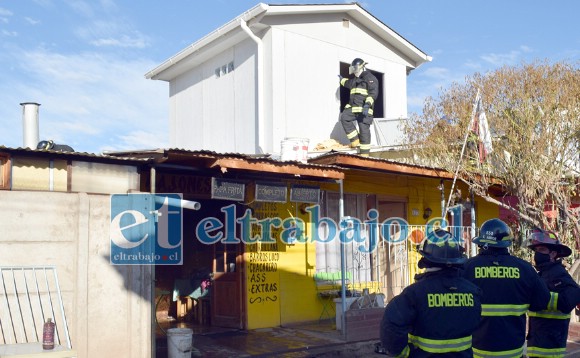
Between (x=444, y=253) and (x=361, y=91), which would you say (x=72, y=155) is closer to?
(x=444, y=253)

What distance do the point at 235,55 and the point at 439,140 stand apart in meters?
5.42

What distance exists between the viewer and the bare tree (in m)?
11.2

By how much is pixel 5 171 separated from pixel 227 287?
478cm

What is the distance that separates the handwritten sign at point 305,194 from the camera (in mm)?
10828

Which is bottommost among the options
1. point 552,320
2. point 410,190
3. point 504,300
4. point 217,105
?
point 552,320

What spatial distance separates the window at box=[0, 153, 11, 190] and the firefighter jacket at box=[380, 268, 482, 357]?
16.4 ft

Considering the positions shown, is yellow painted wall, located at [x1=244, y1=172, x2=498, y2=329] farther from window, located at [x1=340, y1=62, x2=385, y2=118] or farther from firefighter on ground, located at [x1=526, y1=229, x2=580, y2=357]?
firefighter on ground, located at [x1=526, y1=229, x2=580, y2=357]

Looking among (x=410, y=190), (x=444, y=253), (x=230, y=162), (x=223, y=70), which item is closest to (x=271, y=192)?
(x=230, y=162)

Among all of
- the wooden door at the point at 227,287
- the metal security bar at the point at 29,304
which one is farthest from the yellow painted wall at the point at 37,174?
the wooden door at the point at 227,287

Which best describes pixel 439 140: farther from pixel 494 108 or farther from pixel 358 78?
pixel 358 78

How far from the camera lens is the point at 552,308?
5.40m

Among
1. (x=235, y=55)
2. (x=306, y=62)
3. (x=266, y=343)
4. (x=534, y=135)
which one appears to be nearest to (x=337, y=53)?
(x=306, y=62)

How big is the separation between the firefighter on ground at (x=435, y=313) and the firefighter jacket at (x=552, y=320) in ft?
5.69

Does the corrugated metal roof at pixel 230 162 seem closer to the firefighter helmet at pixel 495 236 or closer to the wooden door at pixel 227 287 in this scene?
the wooden door at pixel 227 287
